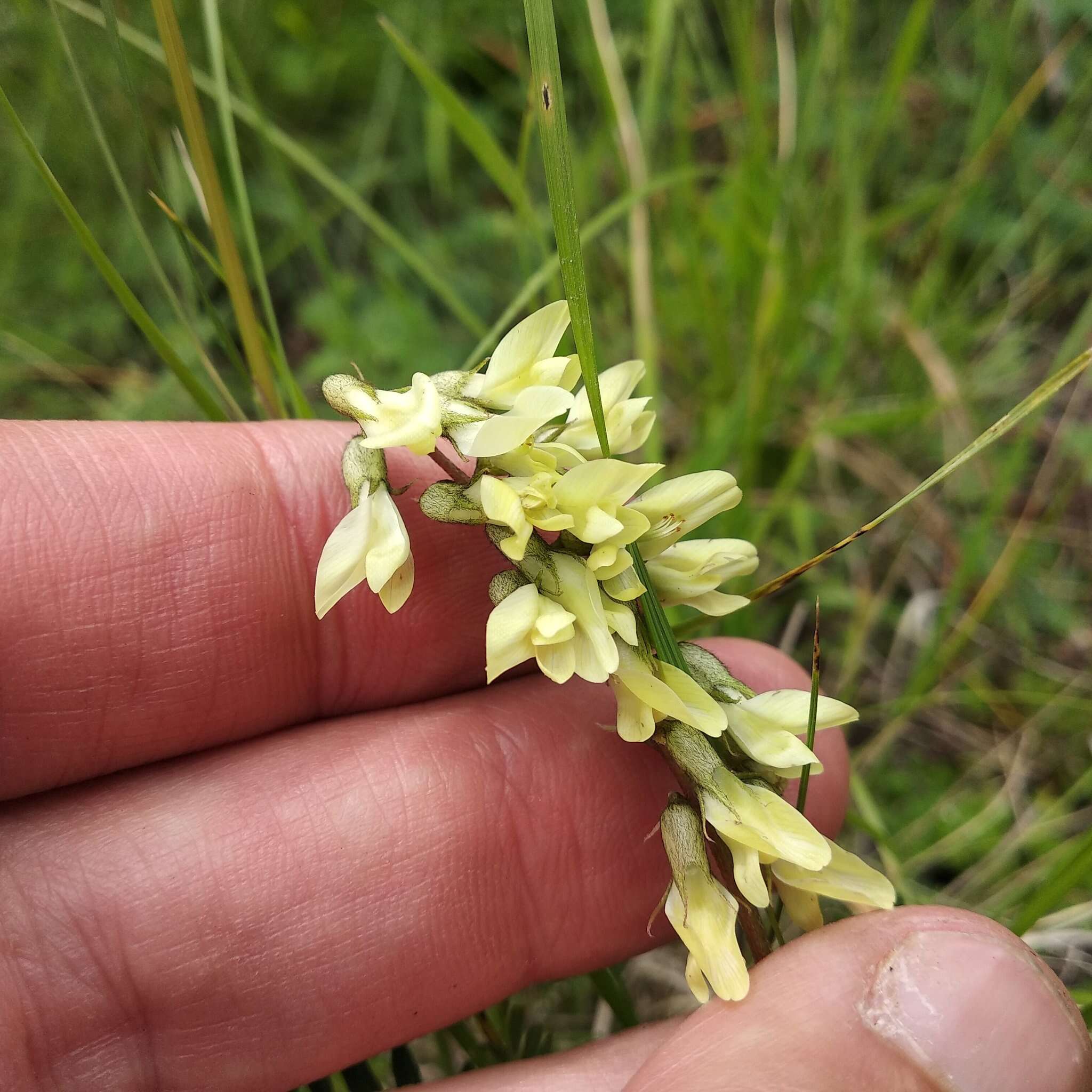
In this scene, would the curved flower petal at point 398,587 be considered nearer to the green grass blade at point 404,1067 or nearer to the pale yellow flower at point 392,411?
the pale yellow flower at point 392,411

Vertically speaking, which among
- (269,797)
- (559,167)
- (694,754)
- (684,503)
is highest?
(559,167)

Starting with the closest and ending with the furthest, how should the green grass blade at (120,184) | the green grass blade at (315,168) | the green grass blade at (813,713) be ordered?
the green grass blade at (813,713)
the green grass blade at (120,184)
the green grass blade at (315,168)

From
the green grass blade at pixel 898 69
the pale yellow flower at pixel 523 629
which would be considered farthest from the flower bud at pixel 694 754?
the green grass blade at pixel 898 69

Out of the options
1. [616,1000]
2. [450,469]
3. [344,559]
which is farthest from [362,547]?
[616,1000]

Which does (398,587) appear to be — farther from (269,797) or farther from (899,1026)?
(899,1026)

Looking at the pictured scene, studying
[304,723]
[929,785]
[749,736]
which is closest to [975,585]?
[929,785]
